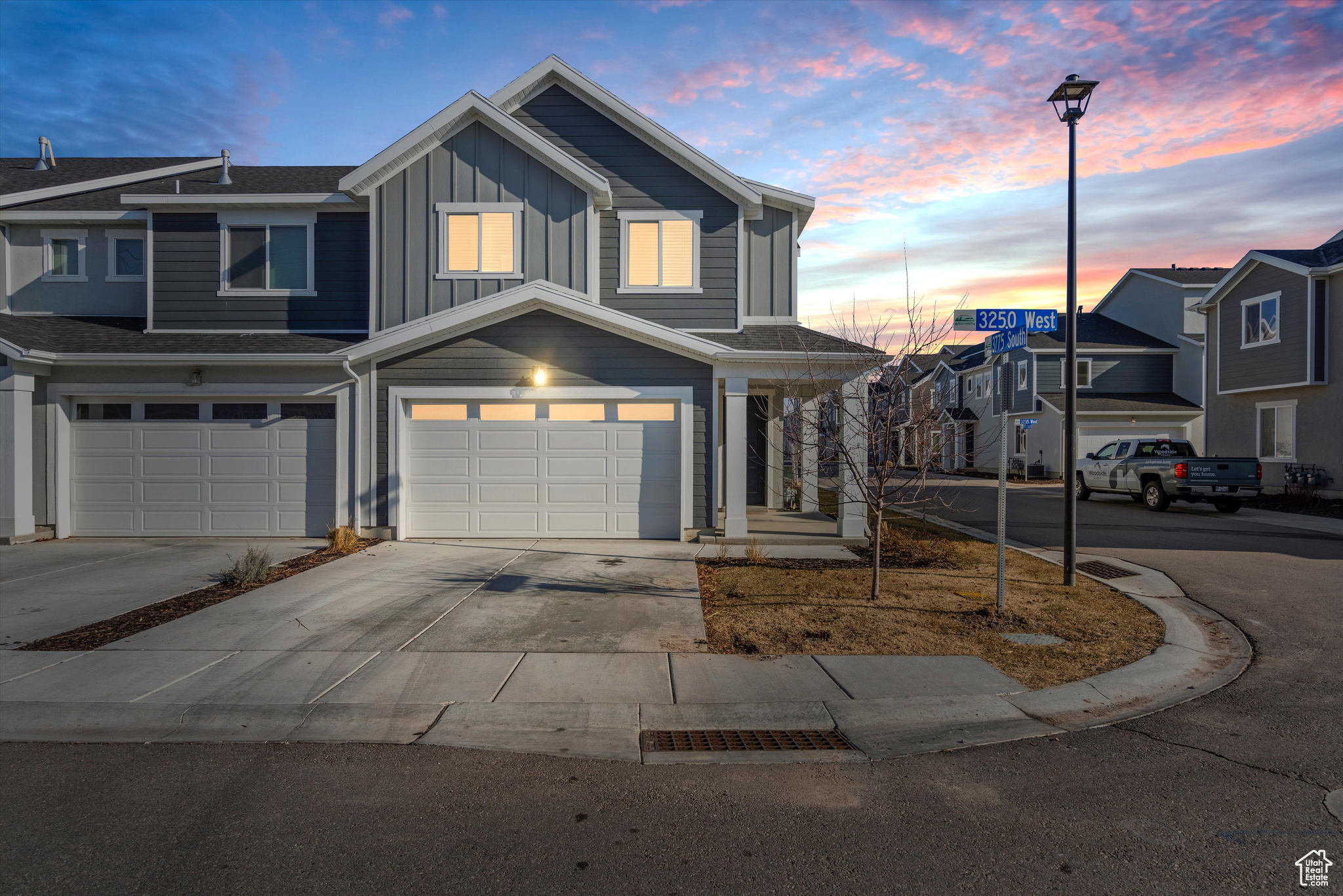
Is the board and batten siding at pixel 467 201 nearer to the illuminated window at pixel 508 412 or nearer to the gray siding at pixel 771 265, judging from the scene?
the illuminated window at pixel 508 412

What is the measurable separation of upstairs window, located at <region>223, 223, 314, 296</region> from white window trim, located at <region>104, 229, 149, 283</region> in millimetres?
2444

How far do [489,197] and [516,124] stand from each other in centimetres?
136

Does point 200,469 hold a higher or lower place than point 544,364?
lower

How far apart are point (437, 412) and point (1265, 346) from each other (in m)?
24.8

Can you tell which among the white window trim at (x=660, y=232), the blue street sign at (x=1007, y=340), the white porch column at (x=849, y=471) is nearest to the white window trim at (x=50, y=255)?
the white window trim at (x=660, y=232)

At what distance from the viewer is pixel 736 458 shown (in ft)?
42.0

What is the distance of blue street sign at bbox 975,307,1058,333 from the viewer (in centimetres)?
808

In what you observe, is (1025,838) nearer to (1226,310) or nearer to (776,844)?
(776,844)

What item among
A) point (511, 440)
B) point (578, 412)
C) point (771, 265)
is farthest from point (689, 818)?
point (771, 265)

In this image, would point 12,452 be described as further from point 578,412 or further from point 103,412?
point 578,412

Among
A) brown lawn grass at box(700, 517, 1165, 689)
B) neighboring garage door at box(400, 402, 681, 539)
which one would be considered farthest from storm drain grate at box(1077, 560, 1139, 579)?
neighboring garage door at box(400, 402, 681, 539)

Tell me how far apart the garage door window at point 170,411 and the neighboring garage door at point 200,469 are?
1 centimetres

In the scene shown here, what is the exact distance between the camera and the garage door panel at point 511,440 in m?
13.3

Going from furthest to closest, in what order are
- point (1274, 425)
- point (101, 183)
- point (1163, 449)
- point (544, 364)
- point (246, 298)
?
point (1274, 425)
point (1163, 449)
point (101, 183)
point (246, 298)
point (544, 364)
